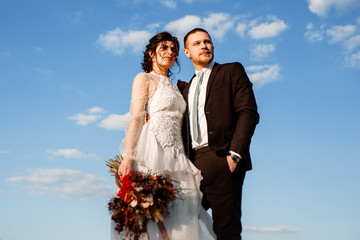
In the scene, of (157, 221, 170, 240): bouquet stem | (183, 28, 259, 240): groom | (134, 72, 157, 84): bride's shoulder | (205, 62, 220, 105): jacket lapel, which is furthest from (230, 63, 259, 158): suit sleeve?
(157, 221, 170, 240): bouquet stem

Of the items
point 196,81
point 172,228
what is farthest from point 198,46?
point 172,228

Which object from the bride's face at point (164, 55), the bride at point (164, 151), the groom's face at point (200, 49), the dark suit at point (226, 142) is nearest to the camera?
the dark suit at point (226, 142)

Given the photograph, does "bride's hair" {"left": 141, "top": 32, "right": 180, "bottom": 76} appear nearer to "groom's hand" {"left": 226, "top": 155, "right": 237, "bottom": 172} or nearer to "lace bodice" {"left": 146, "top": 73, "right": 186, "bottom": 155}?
"lace bodice" {"left": 146, "top": 73, "right": 186, "bottom": 155}

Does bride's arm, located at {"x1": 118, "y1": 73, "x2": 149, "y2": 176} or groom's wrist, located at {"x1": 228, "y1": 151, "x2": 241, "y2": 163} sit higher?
bride's arm, located at {"x1": 118, "y1": 73, "x2": 149, "y2": 176}

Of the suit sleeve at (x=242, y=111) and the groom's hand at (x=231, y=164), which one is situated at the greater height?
the suit sleeve at (x=242, y=111)

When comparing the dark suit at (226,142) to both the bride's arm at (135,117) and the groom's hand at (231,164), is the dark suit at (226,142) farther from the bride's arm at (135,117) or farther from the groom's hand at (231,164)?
the bride's arm at (135,117)

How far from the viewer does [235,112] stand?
472 cm

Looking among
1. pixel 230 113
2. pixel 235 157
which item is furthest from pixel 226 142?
pixel 230 113

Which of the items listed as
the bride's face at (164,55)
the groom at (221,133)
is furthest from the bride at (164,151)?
the bride's face at (164,55)

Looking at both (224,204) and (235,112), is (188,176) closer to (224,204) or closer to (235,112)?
(224,204)

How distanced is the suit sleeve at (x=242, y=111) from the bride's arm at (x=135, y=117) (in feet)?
3.70

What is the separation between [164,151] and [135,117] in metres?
0.56

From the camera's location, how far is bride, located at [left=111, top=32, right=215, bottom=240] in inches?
180

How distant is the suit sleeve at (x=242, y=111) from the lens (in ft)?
14.6
